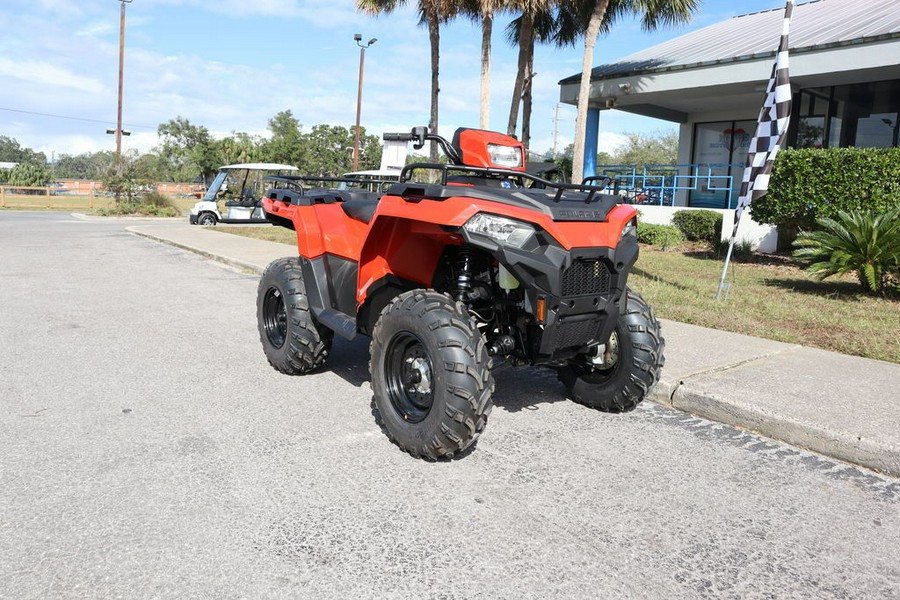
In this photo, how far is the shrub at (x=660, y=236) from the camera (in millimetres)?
15594

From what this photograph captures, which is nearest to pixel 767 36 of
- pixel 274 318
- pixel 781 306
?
pixel 781 306

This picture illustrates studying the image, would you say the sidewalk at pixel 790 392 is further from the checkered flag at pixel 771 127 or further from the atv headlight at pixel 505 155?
the checkered flag at pixel 771 127

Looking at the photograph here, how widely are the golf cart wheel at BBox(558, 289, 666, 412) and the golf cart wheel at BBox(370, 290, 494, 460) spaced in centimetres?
102

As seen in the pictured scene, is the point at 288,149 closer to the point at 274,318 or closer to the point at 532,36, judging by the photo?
the point at 532,36

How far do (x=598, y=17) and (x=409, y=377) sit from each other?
15.9 m

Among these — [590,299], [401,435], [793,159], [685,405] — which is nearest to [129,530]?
[401,435]

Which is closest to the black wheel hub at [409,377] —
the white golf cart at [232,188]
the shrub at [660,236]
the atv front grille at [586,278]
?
the atv front grille at [586,278]

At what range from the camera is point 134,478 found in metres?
3.30

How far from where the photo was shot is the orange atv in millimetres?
3270

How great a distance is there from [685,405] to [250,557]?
9.95ft

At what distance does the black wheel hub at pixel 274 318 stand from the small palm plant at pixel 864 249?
6.53 meters

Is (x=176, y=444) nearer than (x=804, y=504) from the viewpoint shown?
No

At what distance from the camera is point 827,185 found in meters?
11.3

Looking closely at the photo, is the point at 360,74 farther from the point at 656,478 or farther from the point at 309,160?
the point at 656,478
